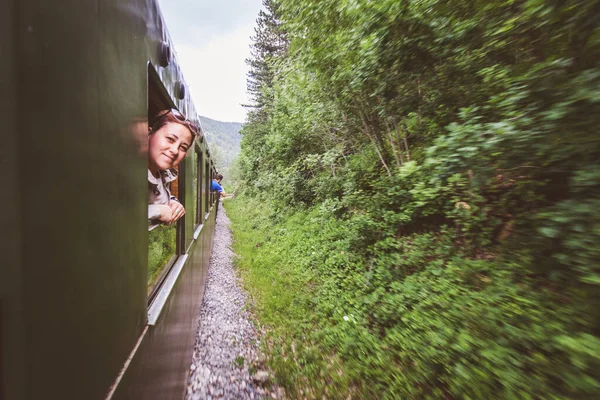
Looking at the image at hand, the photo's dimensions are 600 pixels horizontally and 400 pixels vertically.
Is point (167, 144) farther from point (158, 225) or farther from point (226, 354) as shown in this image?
point (226, 354)

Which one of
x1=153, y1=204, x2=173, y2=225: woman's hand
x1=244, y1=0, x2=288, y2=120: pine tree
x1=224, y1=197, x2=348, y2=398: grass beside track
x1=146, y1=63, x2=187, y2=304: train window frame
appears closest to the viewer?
x1=146, y1=63, x2=187, y2=304: train window frame

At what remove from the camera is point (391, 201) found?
4.95m

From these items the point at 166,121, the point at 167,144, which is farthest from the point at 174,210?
the point at 166,121

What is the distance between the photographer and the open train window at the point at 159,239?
1.71m

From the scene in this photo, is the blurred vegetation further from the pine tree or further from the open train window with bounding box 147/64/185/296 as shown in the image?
the pine tree

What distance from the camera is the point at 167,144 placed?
65.7 inches

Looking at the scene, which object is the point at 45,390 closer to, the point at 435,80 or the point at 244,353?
the point at 244,353

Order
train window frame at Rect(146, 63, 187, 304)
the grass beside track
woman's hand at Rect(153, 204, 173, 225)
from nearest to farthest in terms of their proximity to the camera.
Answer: train window frame at Rect(146, 63, 187, 304) → woman's hand at Rect(153, 204, 173, 225) → the grass beside track

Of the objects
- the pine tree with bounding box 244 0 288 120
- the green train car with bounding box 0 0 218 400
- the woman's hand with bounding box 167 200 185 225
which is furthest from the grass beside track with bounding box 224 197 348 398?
the pine tree with bounding box 244 0 288 120

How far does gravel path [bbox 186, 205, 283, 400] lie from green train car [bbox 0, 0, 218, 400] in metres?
2.10

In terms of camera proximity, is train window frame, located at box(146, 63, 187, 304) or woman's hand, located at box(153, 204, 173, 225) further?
woman's hand, located at box(153, 204, 173, 225)

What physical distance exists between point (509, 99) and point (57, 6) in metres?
2.78

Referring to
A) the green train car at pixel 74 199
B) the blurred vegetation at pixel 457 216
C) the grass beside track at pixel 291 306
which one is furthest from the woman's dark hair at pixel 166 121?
the grass beside track at pixel 291 306

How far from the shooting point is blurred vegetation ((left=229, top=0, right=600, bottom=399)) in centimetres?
191
